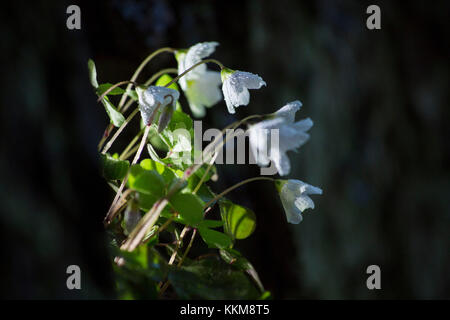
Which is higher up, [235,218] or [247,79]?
[247,79]

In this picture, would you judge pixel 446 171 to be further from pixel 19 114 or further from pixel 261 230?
pixel 19 114

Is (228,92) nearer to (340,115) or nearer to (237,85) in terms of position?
(237,85)

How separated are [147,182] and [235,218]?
0.47 feet

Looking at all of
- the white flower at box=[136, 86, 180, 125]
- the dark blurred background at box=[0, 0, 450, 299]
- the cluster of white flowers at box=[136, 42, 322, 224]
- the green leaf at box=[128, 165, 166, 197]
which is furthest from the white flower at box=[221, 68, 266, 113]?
the dark blurred background at box=[0, 0, 450, 299]

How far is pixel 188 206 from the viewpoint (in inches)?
20.4

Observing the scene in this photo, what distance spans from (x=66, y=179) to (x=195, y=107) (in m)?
0.39

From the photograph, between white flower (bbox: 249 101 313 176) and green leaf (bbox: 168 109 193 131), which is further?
green leaf (bbox: 168 109 193 131)

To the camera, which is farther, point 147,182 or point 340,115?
point 340,115

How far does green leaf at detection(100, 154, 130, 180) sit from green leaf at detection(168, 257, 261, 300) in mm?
159

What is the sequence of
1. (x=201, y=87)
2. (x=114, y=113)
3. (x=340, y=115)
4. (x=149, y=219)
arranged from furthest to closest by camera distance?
(x=340, y=115) → (x=201, y=87) → (x=114, y=113) → (x=149, y=219)

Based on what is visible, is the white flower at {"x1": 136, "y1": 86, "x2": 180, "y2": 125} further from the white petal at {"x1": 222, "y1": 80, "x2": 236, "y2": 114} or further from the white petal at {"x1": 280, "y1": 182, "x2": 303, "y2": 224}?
the white petal at {"x1": 280, "y1": 182, "x2": 303, "y2": 224}

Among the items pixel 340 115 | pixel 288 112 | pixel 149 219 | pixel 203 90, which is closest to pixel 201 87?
pixel 203 90

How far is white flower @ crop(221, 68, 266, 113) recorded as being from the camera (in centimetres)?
65
